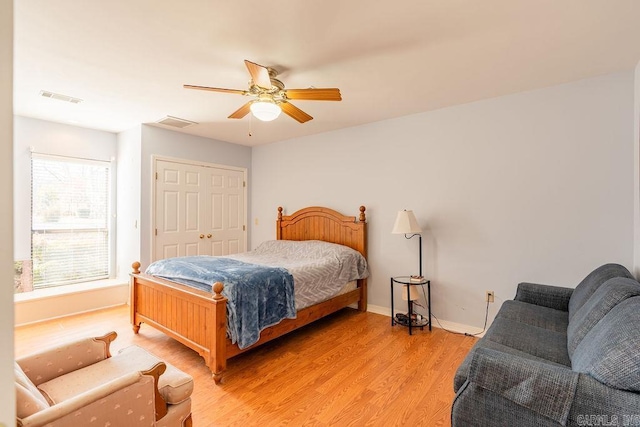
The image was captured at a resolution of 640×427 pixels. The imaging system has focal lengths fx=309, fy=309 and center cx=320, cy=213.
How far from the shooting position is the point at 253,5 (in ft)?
5.88

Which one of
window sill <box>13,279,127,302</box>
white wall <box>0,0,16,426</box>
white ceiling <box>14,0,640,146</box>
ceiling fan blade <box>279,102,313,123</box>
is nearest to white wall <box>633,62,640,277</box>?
white ceiling <box>14,0,640,146</box>

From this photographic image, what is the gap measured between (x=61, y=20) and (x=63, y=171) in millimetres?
3033

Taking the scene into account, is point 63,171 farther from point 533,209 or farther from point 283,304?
point 533,209

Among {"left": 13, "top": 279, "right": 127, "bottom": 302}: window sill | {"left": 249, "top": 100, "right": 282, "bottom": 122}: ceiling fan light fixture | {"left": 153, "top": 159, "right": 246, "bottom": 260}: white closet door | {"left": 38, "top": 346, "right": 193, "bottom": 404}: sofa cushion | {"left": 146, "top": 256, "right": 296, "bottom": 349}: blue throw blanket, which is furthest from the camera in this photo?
{"left": 153, "top": 159, "right": 246, "bottom": 260}: white closet door

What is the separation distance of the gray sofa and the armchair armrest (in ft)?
4.72

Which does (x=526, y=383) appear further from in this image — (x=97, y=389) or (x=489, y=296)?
(x=489, y=296)

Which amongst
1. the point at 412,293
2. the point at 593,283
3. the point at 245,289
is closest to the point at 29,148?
the point at 245,289

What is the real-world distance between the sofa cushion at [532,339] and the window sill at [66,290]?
4632 mm

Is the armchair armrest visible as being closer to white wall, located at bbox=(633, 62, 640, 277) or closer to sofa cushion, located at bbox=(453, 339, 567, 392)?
sofa cushion, located at bbox=(453, 339, 567, 392)

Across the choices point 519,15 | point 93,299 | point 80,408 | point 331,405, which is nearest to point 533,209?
point 519,15

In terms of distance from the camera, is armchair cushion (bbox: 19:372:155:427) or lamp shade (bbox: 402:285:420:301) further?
lamp shade (bbox: 402:285:420:301)

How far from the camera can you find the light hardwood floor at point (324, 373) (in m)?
2.02

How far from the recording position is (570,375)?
1.29 metres

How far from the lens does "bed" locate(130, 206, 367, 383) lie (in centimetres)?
243
